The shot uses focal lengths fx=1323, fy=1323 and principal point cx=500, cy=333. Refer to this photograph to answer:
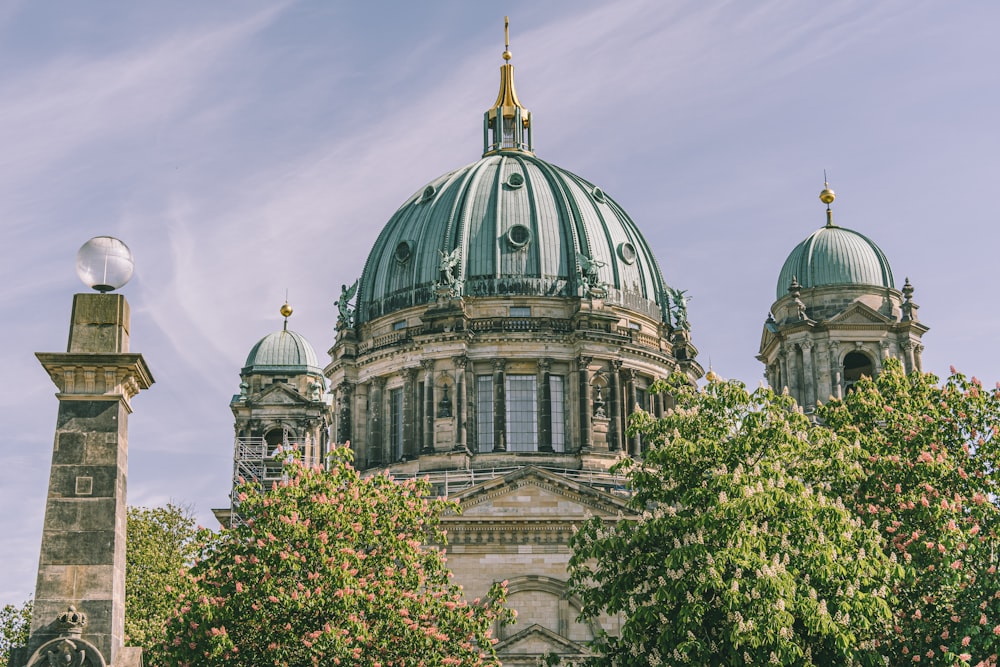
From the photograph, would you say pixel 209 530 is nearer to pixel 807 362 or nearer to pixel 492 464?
pixel 492 464

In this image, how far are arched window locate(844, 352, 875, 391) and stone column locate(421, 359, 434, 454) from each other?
19.6 m

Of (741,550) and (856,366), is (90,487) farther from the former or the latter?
(856,366)

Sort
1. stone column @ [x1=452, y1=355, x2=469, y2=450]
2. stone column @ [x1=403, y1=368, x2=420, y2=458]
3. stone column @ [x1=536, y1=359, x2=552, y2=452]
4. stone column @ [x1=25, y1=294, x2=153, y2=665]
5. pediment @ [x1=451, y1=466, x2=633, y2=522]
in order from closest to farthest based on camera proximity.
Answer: stone column @ [x1=25, y1=294, x2=153, y2=665] → pediment @ [x1=451, y1=466, x2=633, y2=522] → stone column @ [x1=452, y1=355, x2=469, y2=450] → stone column @ [x1=536, y1=359, x2=552, y2=452] → stone column @ [x1=403, y1=368, x2=420, y2=458]

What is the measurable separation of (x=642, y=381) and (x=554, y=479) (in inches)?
449

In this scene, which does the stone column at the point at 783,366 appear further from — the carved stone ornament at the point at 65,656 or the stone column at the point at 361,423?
the carved stone ornament at the point at 65,656

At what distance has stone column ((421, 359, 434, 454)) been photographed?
62.9 metres

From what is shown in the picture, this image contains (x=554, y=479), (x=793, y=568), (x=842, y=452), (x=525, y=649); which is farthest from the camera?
(x=554, y=479)

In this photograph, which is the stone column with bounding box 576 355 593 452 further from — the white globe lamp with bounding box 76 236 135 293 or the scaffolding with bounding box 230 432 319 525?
the white globe lamp with bounding box 76 236 135 293

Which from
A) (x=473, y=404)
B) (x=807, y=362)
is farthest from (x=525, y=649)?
(x=807, y=362)

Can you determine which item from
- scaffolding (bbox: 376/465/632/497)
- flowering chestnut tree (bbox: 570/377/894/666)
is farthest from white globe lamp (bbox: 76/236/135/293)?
scaffolding (bbox: 376/465/632/497)

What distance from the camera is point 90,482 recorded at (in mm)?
20016

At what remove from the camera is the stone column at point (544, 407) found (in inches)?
2483

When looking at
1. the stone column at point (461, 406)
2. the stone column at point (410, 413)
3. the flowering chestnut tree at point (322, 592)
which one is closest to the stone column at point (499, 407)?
the stone column at point (461, 406)

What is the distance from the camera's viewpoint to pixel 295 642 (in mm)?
35844
